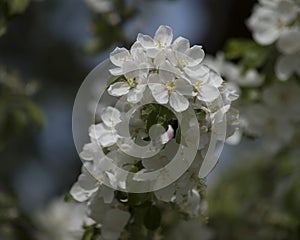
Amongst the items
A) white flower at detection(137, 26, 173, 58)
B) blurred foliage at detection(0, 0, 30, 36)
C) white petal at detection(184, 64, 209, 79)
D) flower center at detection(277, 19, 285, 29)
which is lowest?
flower center at detection(277, 19, 285, 29)

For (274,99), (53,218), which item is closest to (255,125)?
(274,99)

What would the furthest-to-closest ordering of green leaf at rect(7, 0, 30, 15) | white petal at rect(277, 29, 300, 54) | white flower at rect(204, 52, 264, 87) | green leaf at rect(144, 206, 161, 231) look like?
1. white flower at rect(204, 52, 264, 87)
2. white petal at rect(277, 29, 300, 54)
3. green leaf at rect(7, 0, 30, 15)
4. green leaf at rect(144, 206, 161, 231)

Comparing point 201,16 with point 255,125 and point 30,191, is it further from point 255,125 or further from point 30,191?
point 255,125

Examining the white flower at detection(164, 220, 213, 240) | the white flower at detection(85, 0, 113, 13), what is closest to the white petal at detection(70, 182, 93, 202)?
the white flower at detection(164, 220, 213, 240)

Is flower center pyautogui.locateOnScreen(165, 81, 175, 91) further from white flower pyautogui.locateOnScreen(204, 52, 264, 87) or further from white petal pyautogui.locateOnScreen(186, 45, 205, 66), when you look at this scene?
white flower pyautogui.locateOnScreen(204, 52, 264, 87)

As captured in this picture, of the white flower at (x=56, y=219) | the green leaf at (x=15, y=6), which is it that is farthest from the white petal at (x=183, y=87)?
the white flower at (x=56, y=219)

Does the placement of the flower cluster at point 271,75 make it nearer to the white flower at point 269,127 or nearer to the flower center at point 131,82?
the white flower at point 269,127

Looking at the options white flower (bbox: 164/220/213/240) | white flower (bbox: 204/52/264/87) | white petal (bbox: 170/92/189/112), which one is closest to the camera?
white petal (bbox: 170/92/189/112)
